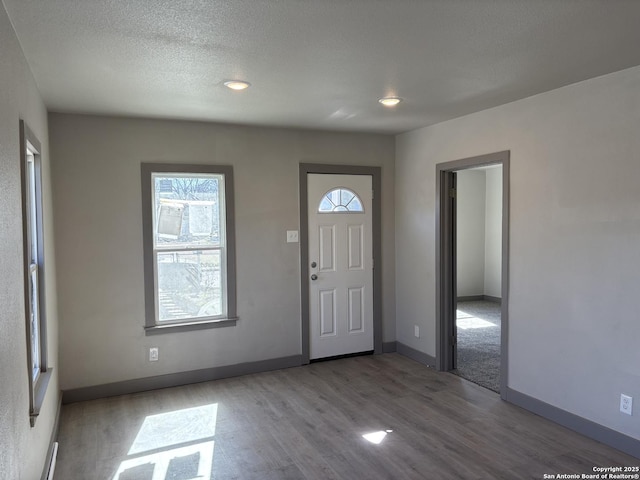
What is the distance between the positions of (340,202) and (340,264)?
0.68 metres

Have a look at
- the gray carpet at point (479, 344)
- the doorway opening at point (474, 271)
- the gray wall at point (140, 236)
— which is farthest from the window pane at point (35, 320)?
the gray carpet at point (479, 344)

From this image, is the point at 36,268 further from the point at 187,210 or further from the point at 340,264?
the point at 340,264

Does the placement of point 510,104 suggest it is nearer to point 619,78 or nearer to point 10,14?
point 619,78

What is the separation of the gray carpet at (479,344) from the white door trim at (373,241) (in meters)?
1.01

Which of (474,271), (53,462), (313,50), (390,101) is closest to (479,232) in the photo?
(474,271)

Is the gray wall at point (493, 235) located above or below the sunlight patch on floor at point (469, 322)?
above

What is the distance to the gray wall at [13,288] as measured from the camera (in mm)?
1779

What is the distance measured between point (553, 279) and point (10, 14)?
3.64 m

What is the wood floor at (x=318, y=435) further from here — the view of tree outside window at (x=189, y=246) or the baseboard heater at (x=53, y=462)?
the view of tree outside window at (x=189, y=246)

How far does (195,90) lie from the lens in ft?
10.9

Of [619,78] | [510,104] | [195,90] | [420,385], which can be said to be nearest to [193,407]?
[420,385]

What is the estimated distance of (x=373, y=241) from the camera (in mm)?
5250

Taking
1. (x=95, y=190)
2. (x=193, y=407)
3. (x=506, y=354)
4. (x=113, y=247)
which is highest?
(x=95, y=190)

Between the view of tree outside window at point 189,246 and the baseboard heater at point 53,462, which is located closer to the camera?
the baseboard heater at point 53,462
